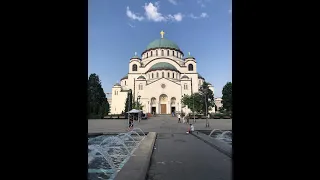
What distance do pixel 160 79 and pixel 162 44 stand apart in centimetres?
1308

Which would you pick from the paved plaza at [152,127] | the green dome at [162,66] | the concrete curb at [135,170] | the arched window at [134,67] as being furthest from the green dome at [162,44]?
the concrete curb at [135,170]

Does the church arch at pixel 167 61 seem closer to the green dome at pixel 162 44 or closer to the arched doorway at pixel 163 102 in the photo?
the green dome at pixel 162 44

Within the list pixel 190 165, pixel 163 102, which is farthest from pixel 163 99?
pixel 190 165

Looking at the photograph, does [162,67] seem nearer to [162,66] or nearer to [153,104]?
[162,66]

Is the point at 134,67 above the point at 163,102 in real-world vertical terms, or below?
above

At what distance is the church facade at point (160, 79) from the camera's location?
60581 mm

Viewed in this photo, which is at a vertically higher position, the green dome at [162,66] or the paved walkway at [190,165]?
the green dome at [162,66]

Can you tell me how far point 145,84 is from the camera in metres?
62.0

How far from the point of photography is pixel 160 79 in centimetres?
6031
